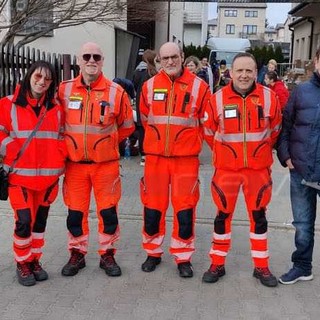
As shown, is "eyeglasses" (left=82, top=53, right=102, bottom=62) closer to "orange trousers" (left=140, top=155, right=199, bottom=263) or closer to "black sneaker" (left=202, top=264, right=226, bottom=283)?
"orange trousers" (left=140, top=155, right=199, bottom=263)

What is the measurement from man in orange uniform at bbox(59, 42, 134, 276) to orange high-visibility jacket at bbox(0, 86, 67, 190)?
0.45ft

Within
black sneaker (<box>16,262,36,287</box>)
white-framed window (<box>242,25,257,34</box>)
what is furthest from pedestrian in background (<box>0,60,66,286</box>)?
white-framed window (<box>242,25,257,34</box>)

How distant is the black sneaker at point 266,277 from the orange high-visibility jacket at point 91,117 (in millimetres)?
1575

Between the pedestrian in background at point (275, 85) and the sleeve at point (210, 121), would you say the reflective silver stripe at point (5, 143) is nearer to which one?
the sleeve at point (210, 121)

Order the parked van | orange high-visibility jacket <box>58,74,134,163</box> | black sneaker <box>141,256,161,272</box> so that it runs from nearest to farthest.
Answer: orange high-visibility jacket <box>58,74,134,163</box>, black sneaker <box>141,256,161,272</box>, the parked van

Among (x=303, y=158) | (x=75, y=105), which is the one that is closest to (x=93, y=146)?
(x=75, y=105)

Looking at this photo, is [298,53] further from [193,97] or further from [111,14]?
[193,97]

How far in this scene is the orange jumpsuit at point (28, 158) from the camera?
3873mm

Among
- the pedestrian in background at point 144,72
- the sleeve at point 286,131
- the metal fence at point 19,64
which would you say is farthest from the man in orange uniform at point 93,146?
the metal fence at point 19,64

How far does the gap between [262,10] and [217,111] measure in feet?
338

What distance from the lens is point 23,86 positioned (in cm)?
391

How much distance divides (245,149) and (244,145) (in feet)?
0.11

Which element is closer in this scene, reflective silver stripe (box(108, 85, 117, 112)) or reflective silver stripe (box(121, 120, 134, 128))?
reflective silver stripe (box(108, 85, 117, 112))

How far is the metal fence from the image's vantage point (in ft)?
26.9
